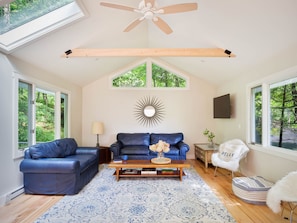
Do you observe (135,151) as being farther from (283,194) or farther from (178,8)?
(178,8)

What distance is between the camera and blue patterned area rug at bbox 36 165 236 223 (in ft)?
7.83

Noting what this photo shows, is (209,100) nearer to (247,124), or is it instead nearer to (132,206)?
(247,124)

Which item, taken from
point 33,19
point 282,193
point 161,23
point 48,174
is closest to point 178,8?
point 161,23

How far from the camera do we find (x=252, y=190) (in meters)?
2.77

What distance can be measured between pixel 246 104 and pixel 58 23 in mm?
4048

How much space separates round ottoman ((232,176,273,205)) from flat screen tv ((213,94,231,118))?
83.0 inches

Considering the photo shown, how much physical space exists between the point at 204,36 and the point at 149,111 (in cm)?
293

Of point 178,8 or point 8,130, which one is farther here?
point 8,130

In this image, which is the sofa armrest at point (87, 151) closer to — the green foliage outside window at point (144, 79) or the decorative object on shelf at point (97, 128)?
the decorative object on shelf at point (97, 128)

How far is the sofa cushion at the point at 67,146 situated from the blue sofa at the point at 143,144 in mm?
969

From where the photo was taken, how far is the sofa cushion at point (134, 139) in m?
5.42

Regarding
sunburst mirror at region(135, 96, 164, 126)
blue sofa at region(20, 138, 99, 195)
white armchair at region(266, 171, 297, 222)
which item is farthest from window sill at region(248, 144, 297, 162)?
blue sofa at region(20, 138, 99, 195)

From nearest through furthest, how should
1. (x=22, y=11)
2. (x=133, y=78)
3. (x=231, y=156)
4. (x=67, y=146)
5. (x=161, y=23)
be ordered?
(x=161, y=23) → (x=22, y=11) → (x=231, y=156) → (x=67, y=146) → (x=133, y=78)

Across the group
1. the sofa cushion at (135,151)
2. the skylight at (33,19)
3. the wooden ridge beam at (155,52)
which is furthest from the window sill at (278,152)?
the skylight at (33,19)
